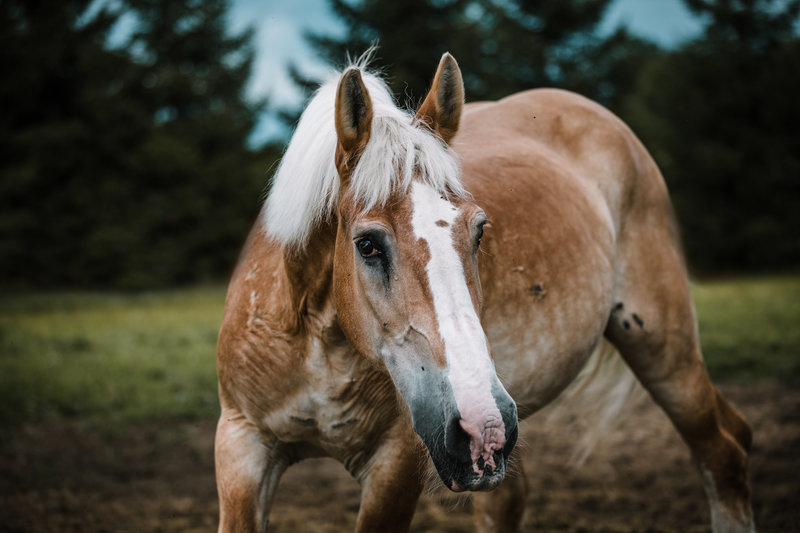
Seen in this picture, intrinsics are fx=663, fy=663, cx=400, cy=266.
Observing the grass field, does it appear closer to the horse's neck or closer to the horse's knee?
the horse's knee

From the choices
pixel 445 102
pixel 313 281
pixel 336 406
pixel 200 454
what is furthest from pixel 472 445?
pixel 200 454

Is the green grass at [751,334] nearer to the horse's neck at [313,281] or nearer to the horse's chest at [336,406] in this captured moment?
the horse's chest at [336,406]

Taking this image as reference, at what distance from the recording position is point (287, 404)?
7.77 ft

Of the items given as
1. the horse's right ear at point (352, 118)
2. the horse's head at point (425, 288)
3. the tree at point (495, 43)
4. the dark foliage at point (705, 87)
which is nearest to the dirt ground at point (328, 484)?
the horse's head at point (425, 288)

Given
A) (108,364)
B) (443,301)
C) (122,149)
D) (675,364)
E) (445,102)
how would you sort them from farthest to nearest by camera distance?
(122,149) → (108,364) → (675,364) → (445,102) → (443,301)

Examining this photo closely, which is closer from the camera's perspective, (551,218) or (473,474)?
(473,474)

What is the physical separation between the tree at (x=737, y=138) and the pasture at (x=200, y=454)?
11642mm

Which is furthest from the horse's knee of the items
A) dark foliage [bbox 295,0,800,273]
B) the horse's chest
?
dark foliage [bbox 295,0,800,273]

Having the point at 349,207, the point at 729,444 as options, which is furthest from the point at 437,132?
the point at 729,444

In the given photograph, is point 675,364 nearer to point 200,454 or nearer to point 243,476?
point 243,476

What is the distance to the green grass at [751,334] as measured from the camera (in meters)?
7.47

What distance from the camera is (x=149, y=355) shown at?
8.86 meters

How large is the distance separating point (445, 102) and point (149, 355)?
7.65m

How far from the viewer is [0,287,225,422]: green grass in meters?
6.61
